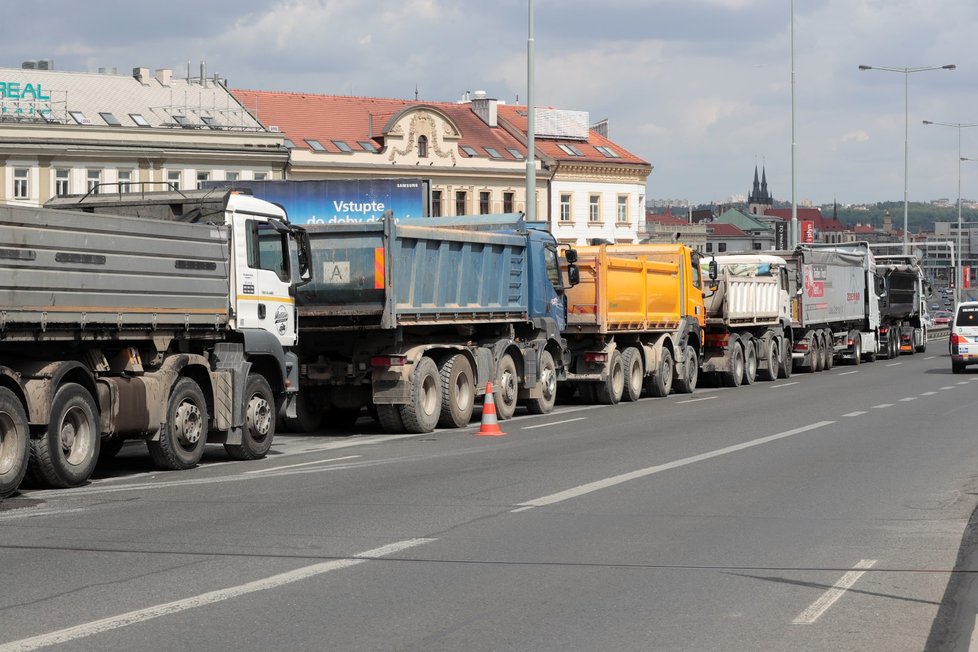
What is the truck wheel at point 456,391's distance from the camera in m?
21.3

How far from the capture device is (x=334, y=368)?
20.6 meters

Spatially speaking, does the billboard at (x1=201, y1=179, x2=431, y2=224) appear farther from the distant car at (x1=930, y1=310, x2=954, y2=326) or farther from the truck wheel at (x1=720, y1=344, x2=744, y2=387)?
the distant car at (x1=930, y1=310, x2=954, y2=326)

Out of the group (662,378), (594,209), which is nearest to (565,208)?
(594,209)

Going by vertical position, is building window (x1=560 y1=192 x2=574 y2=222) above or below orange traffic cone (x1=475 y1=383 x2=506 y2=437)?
above

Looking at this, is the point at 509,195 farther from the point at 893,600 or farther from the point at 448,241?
the point at 893,600

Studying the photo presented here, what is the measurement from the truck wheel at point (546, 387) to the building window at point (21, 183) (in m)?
47.8

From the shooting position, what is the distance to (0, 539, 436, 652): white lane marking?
23.1 feet

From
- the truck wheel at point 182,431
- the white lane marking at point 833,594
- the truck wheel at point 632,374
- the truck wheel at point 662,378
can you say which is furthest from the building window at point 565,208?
the white lane marking at point 833,594

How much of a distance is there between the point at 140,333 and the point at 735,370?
2183cm

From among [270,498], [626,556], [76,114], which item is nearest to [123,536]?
[270,498]

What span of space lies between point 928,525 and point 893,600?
329 cm

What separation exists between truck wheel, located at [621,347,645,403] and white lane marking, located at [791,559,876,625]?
18.8 meters

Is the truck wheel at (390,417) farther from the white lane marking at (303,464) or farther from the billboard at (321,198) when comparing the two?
the billboard at (321,198)

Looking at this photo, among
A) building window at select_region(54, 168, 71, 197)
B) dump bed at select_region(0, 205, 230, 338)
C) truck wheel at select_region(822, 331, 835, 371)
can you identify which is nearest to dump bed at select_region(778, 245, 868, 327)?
truck wheel at select_region(822, 331, 835, 371)
